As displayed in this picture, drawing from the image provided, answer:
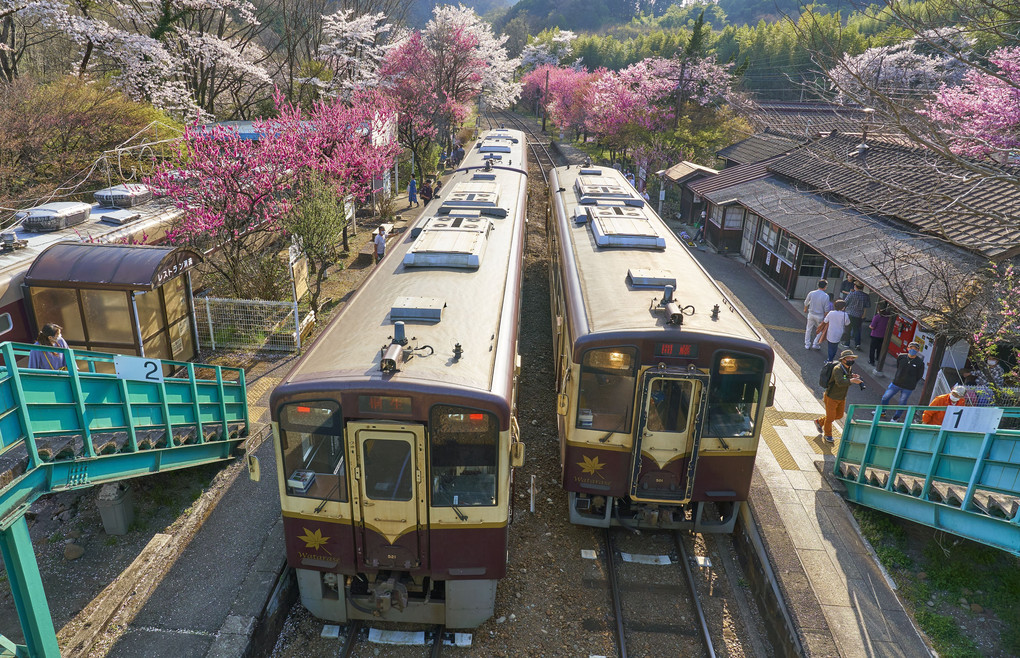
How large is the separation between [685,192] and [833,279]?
31.0 ft

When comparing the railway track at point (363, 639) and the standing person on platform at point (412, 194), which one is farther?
the standing person on platform at point (412, 194)

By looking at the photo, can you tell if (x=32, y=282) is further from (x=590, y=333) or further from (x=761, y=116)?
(x=761, y=116)

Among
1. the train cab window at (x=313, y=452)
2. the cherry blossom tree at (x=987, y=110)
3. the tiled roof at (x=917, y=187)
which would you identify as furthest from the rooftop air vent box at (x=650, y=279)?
the cherry blossom tree at (x=987, y=110)

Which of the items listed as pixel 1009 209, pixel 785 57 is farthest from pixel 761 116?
pixel 785 57

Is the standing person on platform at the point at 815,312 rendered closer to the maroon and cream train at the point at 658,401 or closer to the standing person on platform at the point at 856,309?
the standing person on platform at the point at 856,309

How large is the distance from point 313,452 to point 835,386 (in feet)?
24.4

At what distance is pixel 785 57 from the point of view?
168 ft

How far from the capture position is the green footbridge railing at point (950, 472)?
537 cm

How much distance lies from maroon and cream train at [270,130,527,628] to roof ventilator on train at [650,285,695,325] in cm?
164

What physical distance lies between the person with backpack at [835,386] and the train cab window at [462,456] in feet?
19.9

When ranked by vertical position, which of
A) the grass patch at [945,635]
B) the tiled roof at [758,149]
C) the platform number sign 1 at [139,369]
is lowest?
the grass patch at [945,635]

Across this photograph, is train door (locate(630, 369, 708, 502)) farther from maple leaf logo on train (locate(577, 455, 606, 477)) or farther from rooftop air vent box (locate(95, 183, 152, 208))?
rooftop air vent box (locate(95, 183, 152, 208))

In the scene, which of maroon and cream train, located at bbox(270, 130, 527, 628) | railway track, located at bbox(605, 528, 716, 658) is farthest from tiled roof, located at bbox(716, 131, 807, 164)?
maroon and cream train, located at bbox(270, 130, 527, 628)

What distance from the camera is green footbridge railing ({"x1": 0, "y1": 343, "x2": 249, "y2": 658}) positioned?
457 cm
